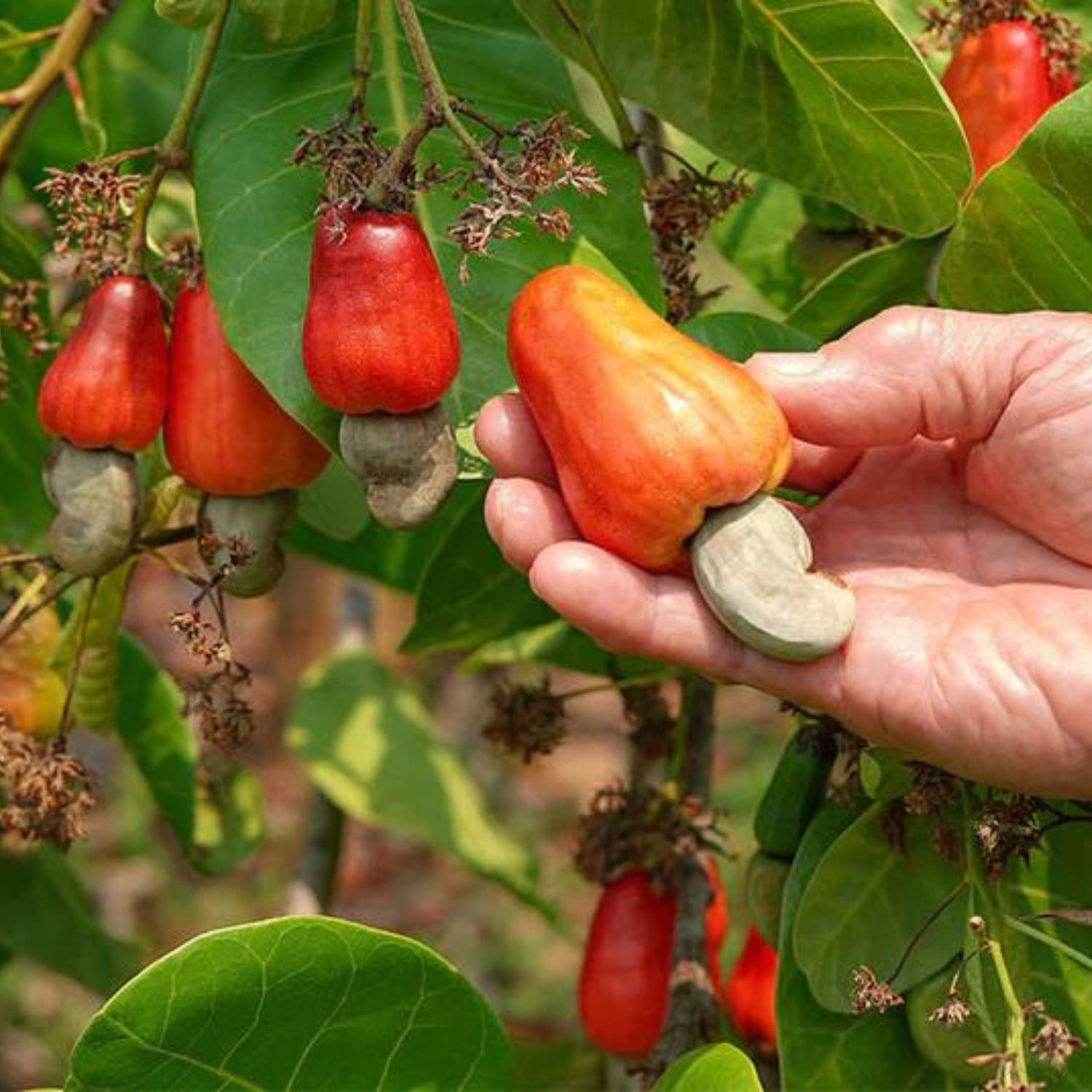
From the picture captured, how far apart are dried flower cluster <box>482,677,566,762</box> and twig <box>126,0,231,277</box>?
2.03ft

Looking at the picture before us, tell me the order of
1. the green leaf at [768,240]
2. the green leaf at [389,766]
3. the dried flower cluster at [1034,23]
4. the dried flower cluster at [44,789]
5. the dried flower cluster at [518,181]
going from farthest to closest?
1. the green leaf at [389,766]
2. the green leaf at [768,240]
3. the dried flower cluster at [1034,23]
4. the dried flower cluster at [44,789]
5. the dried flower cluster at [518,181]

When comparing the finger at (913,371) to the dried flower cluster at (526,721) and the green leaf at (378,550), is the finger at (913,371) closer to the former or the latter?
the dried flower cluster at (526,721)

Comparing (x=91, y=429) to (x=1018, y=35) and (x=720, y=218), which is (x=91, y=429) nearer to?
(x=720, y=218)

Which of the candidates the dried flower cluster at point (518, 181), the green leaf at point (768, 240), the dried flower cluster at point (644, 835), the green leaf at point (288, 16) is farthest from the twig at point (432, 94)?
the dried flower cluster at point (644, 835)

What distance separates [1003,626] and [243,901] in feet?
11.2

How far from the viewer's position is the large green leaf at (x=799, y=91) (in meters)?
1.43

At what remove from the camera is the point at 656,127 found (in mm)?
1801

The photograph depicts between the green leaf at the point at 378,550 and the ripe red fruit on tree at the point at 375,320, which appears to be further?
the green leaf at the point at 378,550

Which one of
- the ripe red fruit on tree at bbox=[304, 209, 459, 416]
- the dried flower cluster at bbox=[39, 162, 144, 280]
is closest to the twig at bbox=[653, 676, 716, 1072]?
the ripe red fruit on tree at bbox=[304, 209, 459, 416]

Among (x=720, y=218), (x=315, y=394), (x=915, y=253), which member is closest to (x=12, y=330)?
(x=315, y=394)

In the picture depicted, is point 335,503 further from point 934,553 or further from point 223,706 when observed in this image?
point 934,553

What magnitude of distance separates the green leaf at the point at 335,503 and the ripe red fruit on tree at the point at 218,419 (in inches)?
7.0

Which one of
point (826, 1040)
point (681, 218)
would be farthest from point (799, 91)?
point (826, 1040)

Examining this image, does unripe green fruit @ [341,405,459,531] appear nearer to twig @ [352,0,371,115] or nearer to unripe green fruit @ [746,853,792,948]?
twig @ [352,0,371,115]
